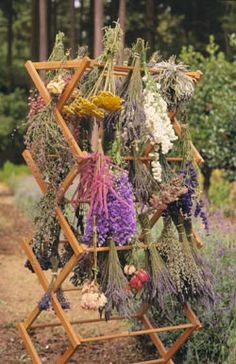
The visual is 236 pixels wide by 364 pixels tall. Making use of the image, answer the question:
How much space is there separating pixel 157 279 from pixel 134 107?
1008mm

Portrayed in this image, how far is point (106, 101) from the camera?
441cm

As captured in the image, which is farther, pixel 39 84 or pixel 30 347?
pixel 30 347

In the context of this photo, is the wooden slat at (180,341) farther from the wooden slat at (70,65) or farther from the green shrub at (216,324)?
the wooden slat at (70,65)

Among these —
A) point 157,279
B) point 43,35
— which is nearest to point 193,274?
point 157,279

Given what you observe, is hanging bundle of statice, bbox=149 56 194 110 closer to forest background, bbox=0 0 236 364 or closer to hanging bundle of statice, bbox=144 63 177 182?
hanging bundle of statice, bbox=144 63 177 182

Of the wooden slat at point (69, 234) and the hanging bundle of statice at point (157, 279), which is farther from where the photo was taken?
the hanging bundle of statice at point (157, 279)

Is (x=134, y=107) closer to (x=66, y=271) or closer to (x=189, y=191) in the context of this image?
(x=189, y=191)

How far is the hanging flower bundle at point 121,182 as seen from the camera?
14.7 ft

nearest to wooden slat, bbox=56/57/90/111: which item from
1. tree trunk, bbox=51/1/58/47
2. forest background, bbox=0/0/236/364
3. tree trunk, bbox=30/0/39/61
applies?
forest background, bbox=0/0/236/364

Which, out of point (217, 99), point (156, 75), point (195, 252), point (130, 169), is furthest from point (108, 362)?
point (217, 99)

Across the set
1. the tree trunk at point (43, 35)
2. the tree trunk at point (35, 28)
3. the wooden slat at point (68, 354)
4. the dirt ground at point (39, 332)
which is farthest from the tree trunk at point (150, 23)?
the wooden slat at point (68, 354)

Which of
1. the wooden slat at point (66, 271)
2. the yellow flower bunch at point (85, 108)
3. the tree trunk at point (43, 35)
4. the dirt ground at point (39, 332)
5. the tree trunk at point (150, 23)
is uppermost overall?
the tree trunk at point (150, 23)

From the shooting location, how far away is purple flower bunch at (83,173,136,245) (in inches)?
175

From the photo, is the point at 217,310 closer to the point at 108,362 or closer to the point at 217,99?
the point at 108,362
